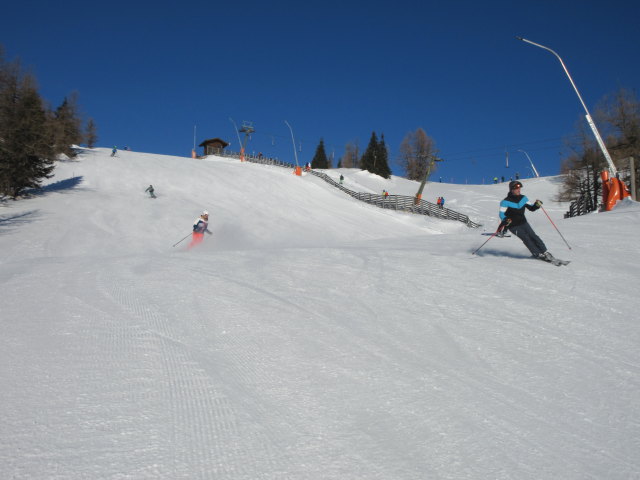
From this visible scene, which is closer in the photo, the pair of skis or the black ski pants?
the pair of skis

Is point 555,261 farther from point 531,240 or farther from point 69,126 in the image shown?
point 69,126

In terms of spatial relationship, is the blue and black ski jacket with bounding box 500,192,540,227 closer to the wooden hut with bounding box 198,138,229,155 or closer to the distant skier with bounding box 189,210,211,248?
the distant skier with bounding box 189,210,211,248

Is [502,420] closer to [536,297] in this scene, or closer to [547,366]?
[547,366]

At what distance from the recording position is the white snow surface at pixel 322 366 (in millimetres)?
2369

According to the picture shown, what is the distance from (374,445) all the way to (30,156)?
27989 millimetres

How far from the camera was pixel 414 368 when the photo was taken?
3727mm

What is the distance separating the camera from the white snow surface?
7.77ft

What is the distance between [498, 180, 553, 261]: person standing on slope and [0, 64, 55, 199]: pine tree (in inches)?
979

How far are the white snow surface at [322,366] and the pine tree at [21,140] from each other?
19118 mm

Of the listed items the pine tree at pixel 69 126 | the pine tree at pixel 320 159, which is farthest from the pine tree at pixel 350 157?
the pine tree at pixel 69 126

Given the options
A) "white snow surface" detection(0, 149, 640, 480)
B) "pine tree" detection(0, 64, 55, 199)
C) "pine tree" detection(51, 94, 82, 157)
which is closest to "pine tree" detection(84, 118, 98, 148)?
"pine tree" detection(51, 94, 82, 157)

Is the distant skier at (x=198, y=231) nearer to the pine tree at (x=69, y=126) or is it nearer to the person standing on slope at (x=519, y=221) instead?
the person standing on slope at (x=519, y=221)

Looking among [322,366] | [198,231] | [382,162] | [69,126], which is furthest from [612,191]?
[382,162]

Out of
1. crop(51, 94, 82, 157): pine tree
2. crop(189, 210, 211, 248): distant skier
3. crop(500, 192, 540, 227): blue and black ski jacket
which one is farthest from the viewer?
crop(51, 94, 82, 157): pine tree
